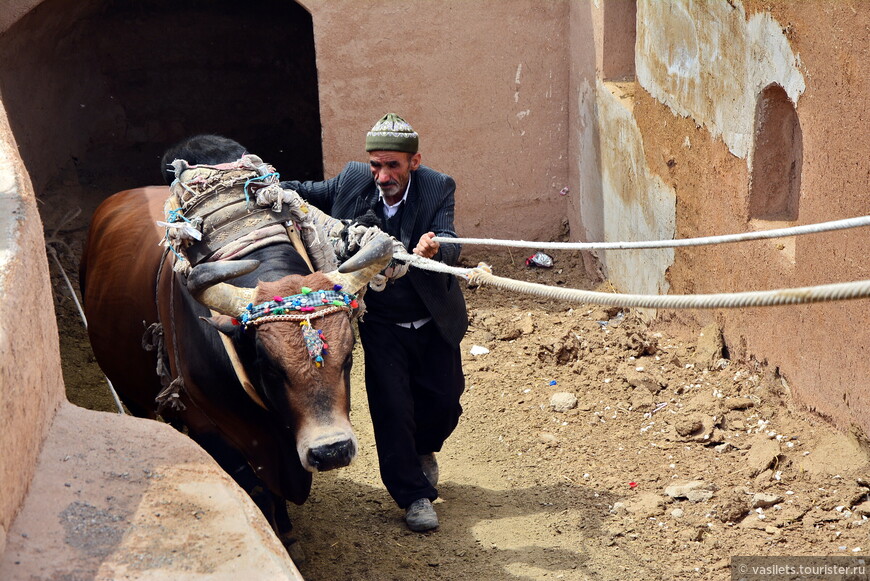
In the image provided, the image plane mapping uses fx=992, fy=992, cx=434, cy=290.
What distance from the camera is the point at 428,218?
4.73 m

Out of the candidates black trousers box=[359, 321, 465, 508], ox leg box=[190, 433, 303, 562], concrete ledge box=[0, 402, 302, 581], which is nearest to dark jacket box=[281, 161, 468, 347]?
black trousers box=[359, 321, 465, 508]

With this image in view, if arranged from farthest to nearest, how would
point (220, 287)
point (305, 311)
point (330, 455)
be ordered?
point (220, 287) < point (305, 311) < point (330, 455)

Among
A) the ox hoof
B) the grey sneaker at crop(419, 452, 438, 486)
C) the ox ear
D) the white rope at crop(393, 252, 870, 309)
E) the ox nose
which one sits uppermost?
the white rope at crop(393, 252, 870, 309)

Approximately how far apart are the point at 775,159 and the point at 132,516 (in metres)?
3.76

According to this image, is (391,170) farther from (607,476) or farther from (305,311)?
(607,476)

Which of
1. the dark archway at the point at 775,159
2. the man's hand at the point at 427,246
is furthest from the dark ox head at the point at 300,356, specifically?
the dark archway at the point at 775,159

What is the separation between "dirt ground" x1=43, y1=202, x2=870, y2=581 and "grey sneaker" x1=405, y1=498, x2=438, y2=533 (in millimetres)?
48

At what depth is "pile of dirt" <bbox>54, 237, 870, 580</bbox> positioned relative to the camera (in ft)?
14.4

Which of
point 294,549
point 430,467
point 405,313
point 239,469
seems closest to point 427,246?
point 405,313

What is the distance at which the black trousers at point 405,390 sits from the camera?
15.7 feet

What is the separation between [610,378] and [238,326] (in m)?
2.95

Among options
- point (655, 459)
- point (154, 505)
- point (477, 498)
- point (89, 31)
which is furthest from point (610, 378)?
point (89, 31)

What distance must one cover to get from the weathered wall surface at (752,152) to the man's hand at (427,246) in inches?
70.1

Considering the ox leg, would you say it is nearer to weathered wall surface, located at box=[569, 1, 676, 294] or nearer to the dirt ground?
the dirt ground
